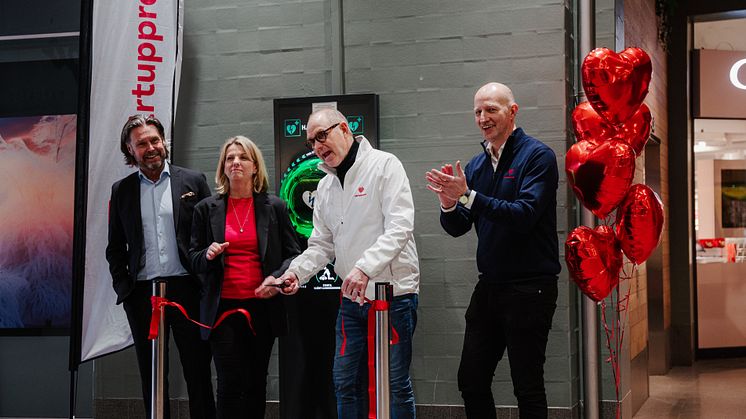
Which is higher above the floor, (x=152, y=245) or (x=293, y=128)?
(x=293, y=128)

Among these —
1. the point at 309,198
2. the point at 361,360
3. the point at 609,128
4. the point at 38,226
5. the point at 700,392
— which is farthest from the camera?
the point at 700,392

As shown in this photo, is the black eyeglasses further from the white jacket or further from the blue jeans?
the blue jeans

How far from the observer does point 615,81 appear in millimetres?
3660

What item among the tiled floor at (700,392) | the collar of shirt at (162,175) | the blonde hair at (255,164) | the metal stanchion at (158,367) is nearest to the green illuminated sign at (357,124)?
the blonde hair at (255,164)

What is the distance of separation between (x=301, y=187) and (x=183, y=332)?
3.44ft

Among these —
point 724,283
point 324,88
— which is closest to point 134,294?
point 324,88

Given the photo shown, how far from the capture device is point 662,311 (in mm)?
7293

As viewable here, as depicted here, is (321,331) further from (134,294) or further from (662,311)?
(662,311)

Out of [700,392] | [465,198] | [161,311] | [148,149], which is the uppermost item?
[148,149]

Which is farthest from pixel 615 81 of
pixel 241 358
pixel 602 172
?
pixel 241 358

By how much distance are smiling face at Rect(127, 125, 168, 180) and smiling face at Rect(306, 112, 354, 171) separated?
90 cm

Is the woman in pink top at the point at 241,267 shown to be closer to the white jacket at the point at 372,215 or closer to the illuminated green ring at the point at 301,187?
the white jacket at the point at 372,215

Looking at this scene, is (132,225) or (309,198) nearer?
(132,225)

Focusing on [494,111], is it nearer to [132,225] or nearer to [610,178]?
[610,178]
